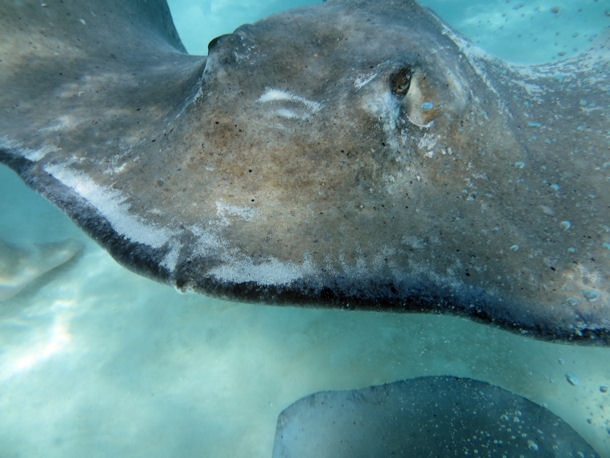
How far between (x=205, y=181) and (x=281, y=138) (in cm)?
52

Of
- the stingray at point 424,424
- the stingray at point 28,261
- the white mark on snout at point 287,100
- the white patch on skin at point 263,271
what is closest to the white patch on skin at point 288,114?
the white mark on snout at point 287,100

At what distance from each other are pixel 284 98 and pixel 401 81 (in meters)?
0.77

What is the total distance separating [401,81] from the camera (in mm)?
2031

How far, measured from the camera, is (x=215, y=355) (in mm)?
4086

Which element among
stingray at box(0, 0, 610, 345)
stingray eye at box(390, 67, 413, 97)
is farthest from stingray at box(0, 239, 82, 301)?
stingray eye at box(390, 67, 413, 97)

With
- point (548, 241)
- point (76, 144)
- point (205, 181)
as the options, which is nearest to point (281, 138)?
point (205, 181)

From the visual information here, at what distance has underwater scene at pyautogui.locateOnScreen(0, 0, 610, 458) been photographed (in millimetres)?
2912

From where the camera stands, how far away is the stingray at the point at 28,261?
499 centimetres

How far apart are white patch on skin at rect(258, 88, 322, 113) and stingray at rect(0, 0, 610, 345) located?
0.04 feet

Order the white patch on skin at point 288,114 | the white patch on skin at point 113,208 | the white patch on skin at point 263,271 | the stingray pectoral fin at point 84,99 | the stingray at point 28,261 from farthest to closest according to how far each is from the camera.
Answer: the stingray at point 28,261 → the white patch on skin at point 288,114 → the stingray pectoral fin at point 84,99 → the white patch on skin at point 113,208 → the white patch on skin at point 263,271

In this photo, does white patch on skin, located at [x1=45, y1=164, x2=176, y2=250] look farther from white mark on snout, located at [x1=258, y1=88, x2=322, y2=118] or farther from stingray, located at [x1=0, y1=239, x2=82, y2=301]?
stingray, located at [x1=0, y1=239, x2=82, y2=301]

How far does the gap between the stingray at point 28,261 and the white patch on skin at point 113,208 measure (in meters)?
4.41

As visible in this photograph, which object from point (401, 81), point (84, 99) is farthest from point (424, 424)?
point (84, 99)

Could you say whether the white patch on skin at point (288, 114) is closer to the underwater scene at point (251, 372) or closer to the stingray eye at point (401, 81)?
the underwater scene at point (251, 372)
